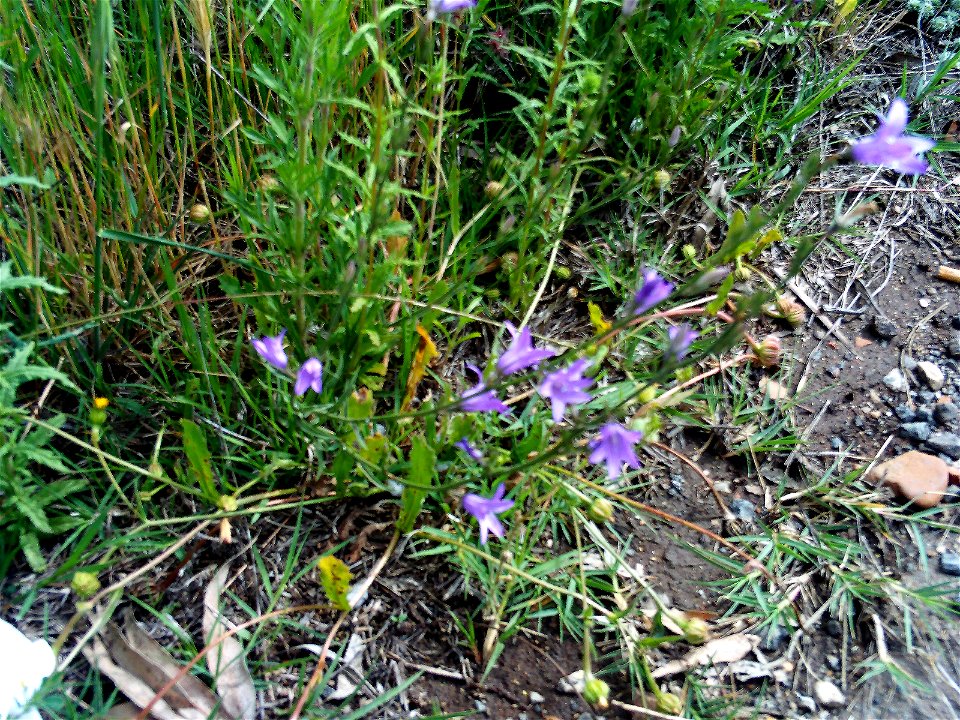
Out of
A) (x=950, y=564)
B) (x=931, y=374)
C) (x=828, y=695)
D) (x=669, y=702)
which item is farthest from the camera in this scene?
(x=931, y=374)

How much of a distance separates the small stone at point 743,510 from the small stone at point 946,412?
1.89 feet

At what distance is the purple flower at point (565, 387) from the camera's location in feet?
4.80

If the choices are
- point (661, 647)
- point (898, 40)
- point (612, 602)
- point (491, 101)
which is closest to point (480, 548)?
point (612, 602)

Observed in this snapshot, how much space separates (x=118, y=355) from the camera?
1.96m

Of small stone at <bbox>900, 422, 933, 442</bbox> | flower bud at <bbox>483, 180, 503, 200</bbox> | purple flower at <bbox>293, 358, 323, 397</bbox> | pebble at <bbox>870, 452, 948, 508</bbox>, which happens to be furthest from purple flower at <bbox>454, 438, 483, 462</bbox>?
small stone at <bbox>900, 422, 933, 442</bbox>

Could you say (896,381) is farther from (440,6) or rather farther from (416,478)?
(440,6)

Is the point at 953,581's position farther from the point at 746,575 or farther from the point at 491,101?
the point at 491,101

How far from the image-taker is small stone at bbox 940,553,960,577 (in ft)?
5.87

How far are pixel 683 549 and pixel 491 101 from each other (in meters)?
1.48

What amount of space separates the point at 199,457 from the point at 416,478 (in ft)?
1.47

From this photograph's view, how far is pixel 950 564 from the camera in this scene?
1.80m

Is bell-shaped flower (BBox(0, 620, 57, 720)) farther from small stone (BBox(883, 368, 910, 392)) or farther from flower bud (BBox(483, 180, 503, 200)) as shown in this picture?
small stone (BBox(883, 368, 910, 392))

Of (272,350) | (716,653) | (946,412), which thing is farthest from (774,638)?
(272,350)

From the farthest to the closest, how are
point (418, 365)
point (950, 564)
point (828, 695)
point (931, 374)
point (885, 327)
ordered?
1. point (885, 327)
2. point (931, 374)
3. point (418, 365)
4. point (950, 564)
5. point (828, 695)
